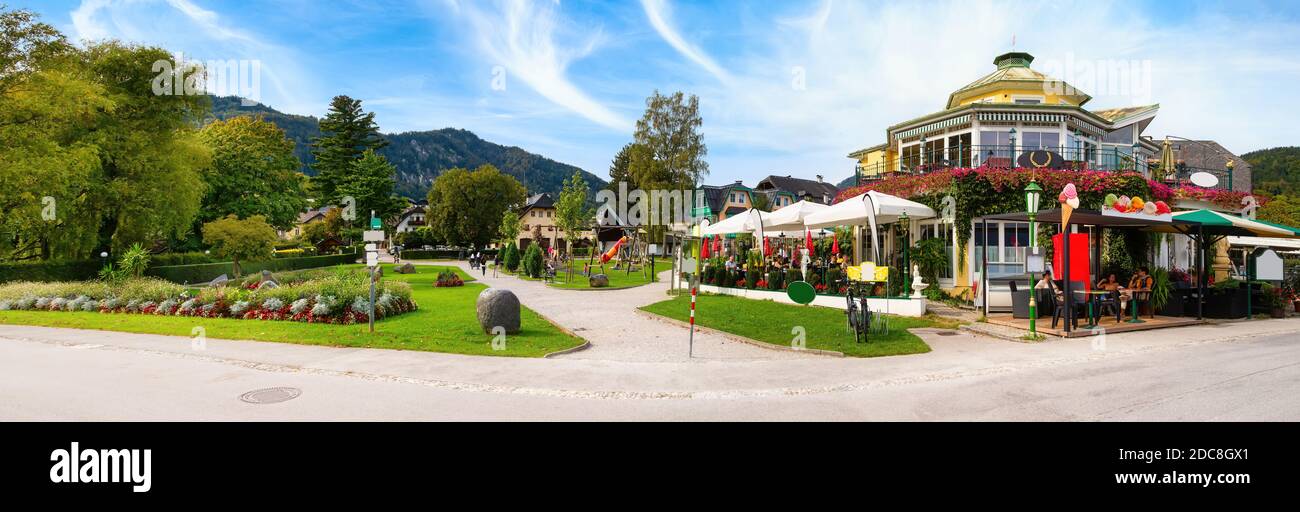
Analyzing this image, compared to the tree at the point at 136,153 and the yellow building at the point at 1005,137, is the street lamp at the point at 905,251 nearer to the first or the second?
the yellow building at the point at 1005,137

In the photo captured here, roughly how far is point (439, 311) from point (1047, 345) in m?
14.9

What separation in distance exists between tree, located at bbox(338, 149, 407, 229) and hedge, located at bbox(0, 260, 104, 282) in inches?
1134

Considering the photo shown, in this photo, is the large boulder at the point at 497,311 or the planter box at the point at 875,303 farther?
the planter box at the point at 875,303

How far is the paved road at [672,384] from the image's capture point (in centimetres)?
661

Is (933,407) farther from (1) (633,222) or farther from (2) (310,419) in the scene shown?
(1) (633,222)

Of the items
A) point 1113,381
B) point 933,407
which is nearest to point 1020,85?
point 1113,381

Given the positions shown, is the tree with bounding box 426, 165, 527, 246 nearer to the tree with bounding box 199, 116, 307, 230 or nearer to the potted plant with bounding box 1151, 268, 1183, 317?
the tree with bounding box 199, 116, 307, 230

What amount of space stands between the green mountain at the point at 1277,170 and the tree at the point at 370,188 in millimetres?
81986

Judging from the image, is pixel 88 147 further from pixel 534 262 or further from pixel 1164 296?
pixel 1164 296

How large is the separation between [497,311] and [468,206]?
63802mm

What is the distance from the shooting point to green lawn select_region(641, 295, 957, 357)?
11219 mm

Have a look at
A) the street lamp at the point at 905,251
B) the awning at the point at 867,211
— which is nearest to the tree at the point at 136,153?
the awning at the point at 867,211

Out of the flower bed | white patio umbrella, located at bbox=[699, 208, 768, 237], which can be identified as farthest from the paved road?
white patio umbrella, located at bbox=[699, 208, 768, 237]

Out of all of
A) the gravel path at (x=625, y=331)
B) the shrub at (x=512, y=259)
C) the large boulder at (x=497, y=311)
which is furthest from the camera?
the shrub at (x=512, y=259)
